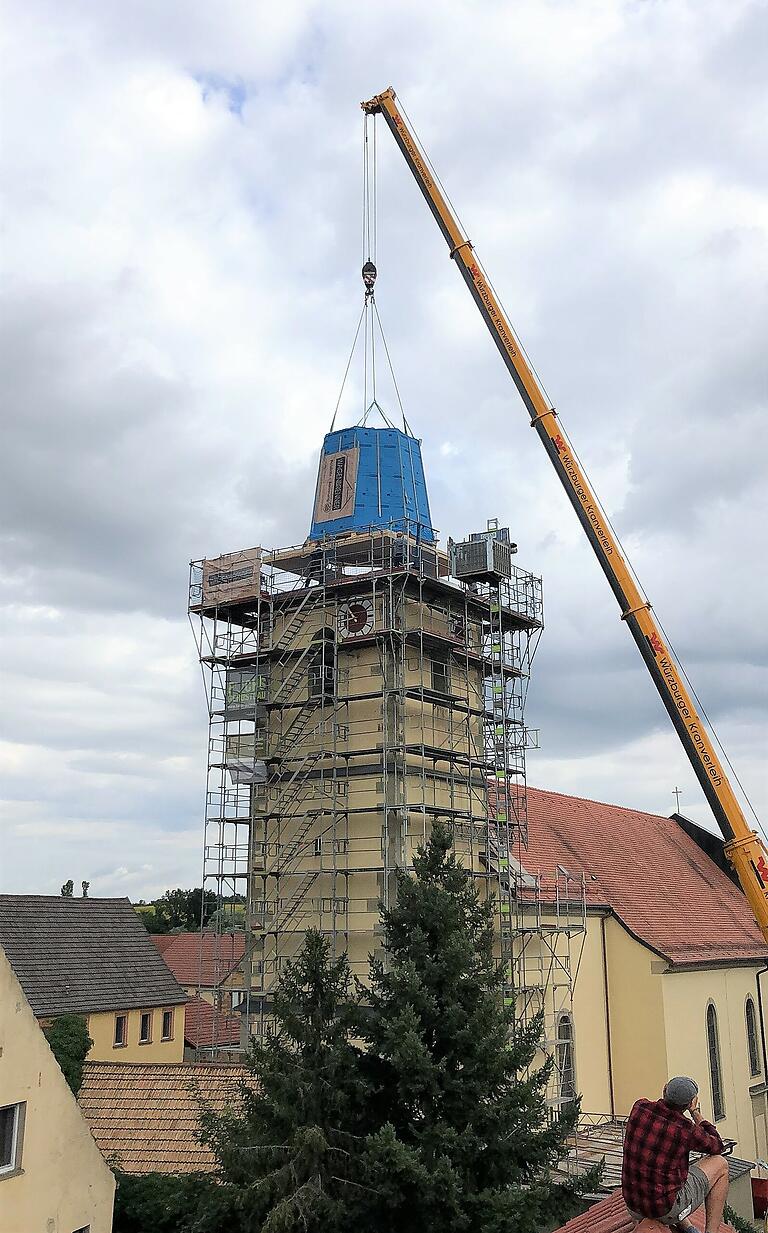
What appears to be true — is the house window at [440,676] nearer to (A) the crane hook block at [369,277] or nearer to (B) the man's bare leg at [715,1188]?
(A) the crane hook block at [369,277]

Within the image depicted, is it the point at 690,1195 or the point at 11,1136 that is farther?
the point at 11,1136

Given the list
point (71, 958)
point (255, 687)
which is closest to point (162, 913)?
point (71, 958)

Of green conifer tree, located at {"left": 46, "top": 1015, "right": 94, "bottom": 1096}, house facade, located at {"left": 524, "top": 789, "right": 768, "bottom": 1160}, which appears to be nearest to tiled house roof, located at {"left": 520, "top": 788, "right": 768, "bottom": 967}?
house facade, located at {"left": 524, "top": 789, "right": 768, "bottom": 1160}

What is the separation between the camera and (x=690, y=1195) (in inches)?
293

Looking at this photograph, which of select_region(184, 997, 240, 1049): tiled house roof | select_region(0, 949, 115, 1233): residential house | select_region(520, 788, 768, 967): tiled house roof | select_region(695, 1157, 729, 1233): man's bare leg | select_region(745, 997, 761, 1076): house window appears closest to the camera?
select_region(695, 1157, 729, 1233): man's bare leg

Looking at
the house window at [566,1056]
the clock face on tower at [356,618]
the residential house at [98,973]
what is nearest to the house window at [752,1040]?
the house window at [566,1056]

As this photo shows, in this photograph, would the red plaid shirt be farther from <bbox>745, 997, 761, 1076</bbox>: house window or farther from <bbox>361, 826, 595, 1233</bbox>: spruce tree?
<bbox>745, 997, 761, 1076</bbox>: house window

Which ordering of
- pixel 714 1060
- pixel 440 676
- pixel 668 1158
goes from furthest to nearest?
pixel 714 1060
pixel 440 676
pixel 668 1158

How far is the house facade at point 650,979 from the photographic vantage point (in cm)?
2897

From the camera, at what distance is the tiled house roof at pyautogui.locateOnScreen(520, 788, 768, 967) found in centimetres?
3091

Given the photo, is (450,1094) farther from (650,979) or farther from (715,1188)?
(650,979)

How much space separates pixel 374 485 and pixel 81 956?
651 inches

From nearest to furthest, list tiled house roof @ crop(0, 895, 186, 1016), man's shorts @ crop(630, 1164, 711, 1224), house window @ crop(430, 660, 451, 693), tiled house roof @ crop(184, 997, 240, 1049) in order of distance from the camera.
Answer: man's shorts @ crop(630, 1164, 711, 1224), house window @ crop(430, 660, 451, 693), tiled house roof @ crop(0, 895, 186, 1016), tiled house roof @ crop(184, 997, 240, 1049)

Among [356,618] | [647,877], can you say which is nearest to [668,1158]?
[356,618]
